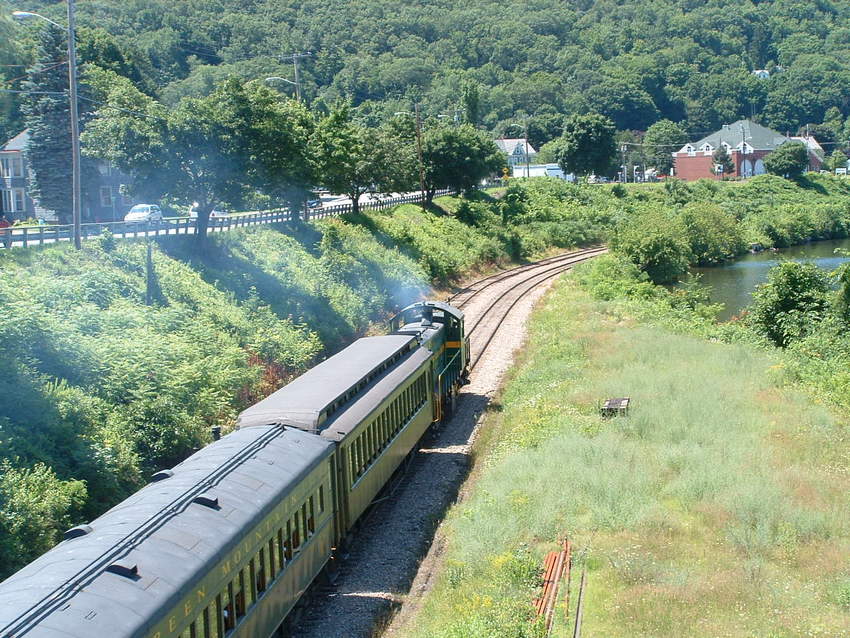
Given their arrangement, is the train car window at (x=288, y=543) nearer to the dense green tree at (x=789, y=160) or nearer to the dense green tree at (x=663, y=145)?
the dense green tree at (x=789, y=160)

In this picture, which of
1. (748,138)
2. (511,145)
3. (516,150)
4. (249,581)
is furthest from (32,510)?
(748,138)

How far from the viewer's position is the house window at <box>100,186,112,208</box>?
51.6 m

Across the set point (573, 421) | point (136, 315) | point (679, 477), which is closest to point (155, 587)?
point (679, 477)

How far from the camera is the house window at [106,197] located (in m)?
51.6

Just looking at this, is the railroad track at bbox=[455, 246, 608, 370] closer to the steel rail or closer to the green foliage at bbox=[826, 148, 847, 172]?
the steel rail

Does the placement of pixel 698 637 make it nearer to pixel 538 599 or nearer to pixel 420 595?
pixel 538 599

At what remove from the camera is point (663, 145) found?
136m

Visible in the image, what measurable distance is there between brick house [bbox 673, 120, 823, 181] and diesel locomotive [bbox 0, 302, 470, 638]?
115053mm

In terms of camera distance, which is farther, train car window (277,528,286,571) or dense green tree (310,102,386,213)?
dense green tree (310,102,386,213)

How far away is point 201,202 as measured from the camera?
3350 cm

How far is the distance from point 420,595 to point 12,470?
7.62 metres

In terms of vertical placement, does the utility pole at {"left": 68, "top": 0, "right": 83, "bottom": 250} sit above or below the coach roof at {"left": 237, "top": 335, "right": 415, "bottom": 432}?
above

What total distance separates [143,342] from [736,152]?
380 feet

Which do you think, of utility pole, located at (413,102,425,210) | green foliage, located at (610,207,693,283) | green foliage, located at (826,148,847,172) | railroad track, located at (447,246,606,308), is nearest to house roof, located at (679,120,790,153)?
green foliage, located at (826,148,847,172)
